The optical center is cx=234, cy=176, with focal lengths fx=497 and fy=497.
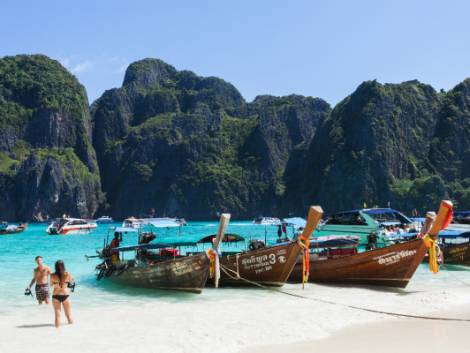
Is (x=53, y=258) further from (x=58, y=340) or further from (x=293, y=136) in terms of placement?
(x=293, y=136)

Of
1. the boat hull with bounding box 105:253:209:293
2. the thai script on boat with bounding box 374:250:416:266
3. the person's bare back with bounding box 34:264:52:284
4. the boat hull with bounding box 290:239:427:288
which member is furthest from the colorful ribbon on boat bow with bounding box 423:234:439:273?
the person's bare back with bounding box 34:264:52:284

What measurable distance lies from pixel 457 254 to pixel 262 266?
11494 mm

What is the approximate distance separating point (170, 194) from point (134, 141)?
3204cm

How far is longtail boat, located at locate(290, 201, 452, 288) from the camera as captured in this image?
1502 cm

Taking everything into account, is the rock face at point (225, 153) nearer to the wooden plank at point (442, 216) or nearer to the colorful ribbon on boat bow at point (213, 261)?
the wooden plank at point (442, 216)

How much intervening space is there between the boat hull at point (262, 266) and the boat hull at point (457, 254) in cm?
1088

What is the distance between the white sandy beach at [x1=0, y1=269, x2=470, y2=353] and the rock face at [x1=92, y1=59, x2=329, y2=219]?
14867 cm

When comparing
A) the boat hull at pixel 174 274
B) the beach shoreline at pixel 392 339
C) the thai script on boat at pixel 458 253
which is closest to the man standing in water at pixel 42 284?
the boat hull at pixel 174 274

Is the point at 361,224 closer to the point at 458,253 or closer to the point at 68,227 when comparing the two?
the point at 458,253

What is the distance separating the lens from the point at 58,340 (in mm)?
9891

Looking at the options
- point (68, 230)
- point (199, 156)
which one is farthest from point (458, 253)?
point (199, 156)

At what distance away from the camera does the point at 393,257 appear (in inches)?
615

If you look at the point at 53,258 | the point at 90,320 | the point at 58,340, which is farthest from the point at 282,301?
the point at 53,258

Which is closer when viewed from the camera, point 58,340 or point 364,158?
point 58,340
